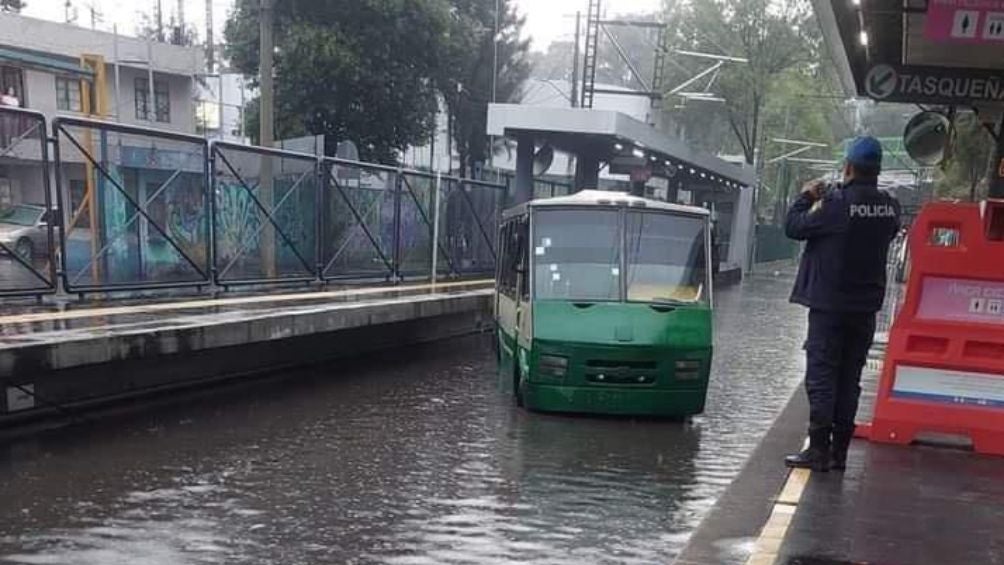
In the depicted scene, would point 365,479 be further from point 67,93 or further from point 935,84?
point 67,93

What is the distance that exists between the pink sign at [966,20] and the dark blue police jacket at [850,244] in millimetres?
1878

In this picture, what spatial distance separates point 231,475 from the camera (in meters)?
6.63

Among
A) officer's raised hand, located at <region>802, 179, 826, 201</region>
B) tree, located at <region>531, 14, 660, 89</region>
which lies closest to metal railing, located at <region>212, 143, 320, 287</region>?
officer's raised hand, located at <region>802, 179, 826, 201</region>

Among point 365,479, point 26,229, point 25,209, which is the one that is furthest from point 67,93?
point 365,479

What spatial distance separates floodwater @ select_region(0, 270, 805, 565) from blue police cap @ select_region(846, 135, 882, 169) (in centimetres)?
255

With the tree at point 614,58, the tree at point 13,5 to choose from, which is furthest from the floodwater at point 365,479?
the tree at point 13,5

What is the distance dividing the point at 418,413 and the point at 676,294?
2.93 metres

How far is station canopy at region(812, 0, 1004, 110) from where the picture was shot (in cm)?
769

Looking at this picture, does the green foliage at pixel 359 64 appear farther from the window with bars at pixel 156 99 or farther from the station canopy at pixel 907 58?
the station canopy at pixel 907 58

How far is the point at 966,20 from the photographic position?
21.5 ft

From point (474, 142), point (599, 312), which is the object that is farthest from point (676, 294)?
point (474, 142)

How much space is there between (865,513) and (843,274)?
1.44 meters

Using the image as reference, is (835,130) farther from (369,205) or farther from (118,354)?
(118,354)

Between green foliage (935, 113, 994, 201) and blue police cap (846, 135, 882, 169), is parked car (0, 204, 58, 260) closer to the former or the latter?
blue police cap (846, 135, 882, 169)
